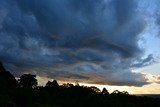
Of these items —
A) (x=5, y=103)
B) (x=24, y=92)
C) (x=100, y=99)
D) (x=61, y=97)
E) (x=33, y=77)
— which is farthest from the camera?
(x=33, y=77)

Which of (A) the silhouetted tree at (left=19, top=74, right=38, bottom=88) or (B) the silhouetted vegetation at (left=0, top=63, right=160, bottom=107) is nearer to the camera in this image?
(B) the silhouetted vegetation at (left=0, top=63, right=160, bottom=107)

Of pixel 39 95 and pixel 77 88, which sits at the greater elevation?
pixel 77 88

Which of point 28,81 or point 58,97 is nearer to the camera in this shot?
point 58,97

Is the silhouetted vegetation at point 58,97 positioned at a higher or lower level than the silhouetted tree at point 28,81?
lower

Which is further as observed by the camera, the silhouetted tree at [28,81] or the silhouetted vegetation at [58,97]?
the silhouetted tree at [28,81]

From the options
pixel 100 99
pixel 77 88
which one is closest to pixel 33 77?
pixel 77 88

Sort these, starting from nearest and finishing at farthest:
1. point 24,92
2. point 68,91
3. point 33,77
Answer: point 24,92, point 68,91, point 33,77

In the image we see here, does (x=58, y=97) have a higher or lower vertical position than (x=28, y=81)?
lower

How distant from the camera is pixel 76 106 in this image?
320 ft

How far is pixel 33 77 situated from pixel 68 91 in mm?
44889

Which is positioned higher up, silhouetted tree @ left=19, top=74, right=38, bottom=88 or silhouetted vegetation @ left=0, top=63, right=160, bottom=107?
silhouetted tree @ left=19, top=74, right=38, bottom=88

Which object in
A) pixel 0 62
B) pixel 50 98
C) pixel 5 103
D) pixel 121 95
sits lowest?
pixel 5 103

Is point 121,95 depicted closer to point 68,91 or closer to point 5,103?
point 68,91

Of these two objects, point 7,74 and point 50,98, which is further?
point 7,74
